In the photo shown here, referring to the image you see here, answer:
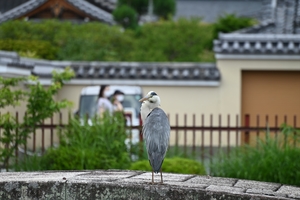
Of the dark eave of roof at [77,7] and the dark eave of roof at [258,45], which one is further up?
the dark eave of roof at [77,7]

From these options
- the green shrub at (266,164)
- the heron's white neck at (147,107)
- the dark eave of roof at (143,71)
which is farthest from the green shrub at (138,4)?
the heron's white neck at (147,107)

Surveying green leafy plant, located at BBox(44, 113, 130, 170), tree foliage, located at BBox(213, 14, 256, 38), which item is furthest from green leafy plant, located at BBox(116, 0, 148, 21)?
green leafy plant, located at BBox(44, 113, 130, 170)

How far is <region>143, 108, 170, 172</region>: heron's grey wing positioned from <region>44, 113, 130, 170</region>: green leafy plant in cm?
438

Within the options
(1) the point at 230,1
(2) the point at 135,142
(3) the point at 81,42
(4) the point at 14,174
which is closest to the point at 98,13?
(3) the point at 81,42

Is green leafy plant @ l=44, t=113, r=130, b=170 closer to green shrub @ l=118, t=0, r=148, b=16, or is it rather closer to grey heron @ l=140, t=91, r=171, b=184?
grey heron @ l=140, t=91, r=171, b=184

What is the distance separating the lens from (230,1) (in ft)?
173

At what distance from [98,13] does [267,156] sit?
1075 inches

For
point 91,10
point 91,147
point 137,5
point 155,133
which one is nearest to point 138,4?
point 137,5

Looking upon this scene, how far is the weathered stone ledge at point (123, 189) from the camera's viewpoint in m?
7.07

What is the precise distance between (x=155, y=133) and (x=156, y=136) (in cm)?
3

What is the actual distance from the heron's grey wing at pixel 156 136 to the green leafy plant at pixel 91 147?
4.38 m

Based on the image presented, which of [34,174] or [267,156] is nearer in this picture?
[34,174]

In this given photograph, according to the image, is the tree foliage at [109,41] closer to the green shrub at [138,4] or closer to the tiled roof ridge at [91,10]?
the green shrub at [138,4]

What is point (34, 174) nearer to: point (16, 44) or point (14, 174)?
point (14, 174)
